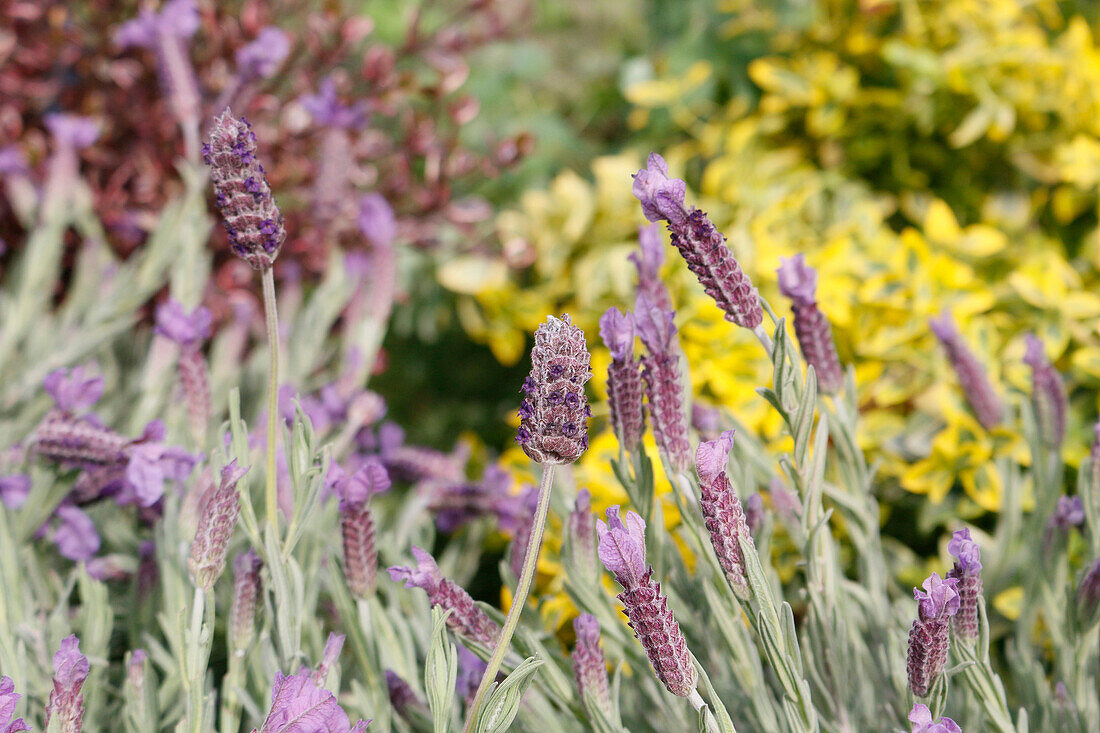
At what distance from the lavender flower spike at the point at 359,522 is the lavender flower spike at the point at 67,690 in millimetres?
216

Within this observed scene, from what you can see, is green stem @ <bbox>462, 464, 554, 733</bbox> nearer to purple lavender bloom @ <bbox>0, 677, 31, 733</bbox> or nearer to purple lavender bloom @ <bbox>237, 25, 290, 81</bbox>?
purple lavender bloom @ <bbox>0, 677, 31, 733</bbox>

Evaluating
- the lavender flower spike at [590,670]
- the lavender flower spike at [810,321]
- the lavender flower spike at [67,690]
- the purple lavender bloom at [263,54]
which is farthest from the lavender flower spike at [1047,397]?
the purple lavender bloom at [263,54]

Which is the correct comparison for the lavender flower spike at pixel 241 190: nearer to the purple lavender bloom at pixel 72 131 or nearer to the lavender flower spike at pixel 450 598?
the lavender flower spike at pixel 450 598

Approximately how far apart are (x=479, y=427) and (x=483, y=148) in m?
0.68

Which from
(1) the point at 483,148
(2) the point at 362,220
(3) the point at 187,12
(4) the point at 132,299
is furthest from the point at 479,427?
(3) the point at 187,12

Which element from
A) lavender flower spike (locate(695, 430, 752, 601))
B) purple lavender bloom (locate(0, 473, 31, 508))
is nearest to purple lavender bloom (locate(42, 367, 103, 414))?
purple lavender bloom (locate(0, 473, 31, 508))

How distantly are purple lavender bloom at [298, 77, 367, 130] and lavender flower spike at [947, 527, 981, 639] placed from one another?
3.68ft

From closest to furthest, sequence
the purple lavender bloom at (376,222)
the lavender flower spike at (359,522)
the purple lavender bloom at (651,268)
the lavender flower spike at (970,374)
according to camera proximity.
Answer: the lavender flower spike at (359,522) < the purple lavender bloom at (651,268) < the lavender flower spike at (970,374) < the purple lavender bloom at (376,222)

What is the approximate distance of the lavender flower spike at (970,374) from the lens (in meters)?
1.09

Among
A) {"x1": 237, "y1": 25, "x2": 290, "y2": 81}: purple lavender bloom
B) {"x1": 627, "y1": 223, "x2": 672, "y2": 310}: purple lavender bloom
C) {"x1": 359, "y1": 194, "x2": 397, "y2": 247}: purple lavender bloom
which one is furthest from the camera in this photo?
{"x1": 359, "y1": 194, "x2": 397, "y2": 247}: purple lavender bloom

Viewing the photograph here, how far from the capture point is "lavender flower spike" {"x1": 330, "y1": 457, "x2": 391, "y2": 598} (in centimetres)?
73

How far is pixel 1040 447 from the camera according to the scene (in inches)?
38.9

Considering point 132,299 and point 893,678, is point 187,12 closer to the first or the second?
point 132,299

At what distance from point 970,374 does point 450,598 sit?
0.81 metres
